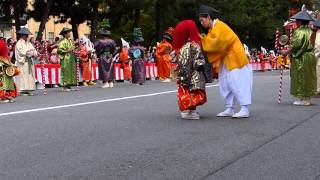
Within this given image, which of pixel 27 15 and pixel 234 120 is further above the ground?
→ pixel 27 15

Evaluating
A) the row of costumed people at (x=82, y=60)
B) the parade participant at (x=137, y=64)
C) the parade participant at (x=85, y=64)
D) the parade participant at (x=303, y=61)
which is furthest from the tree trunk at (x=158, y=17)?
the parade participant at (x=303, y=61)

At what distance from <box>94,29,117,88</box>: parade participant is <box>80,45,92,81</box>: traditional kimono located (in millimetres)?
2179

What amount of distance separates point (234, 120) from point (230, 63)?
94 cm

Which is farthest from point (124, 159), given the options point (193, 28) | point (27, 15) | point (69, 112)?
point (27, 15)

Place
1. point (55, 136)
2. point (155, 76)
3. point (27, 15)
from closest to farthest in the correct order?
point (55, 136), point (155, 76), point (27, 15)

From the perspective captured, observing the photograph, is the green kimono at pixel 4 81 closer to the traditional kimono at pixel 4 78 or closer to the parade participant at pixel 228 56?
the traditional kimono at pixel 4 78

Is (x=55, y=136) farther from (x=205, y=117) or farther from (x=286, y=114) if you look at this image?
(x=286, y=114)

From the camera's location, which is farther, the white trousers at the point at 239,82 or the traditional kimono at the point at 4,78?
the traditional kimono at the point at 4,78

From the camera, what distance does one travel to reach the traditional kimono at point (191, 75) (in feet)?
33.1

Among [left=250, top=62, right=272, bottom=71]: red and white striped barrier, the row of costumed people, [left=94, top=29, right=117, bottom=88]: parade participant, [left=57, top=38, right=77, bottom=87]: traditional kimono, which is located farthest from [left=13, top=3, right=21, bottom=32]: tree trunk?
[left=250, top=62, right=272, bottom=71]: red and white striped barrier

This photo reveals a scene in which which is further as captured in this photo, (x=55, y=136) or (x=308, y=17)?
(x=308, y=17)

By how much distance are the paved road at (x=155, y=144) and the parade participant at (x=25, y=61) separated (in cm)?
469

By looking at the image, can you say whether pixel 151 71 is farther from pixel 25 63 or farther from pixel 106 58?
pixel 25 63

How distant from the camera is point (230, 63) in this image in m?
10.3
